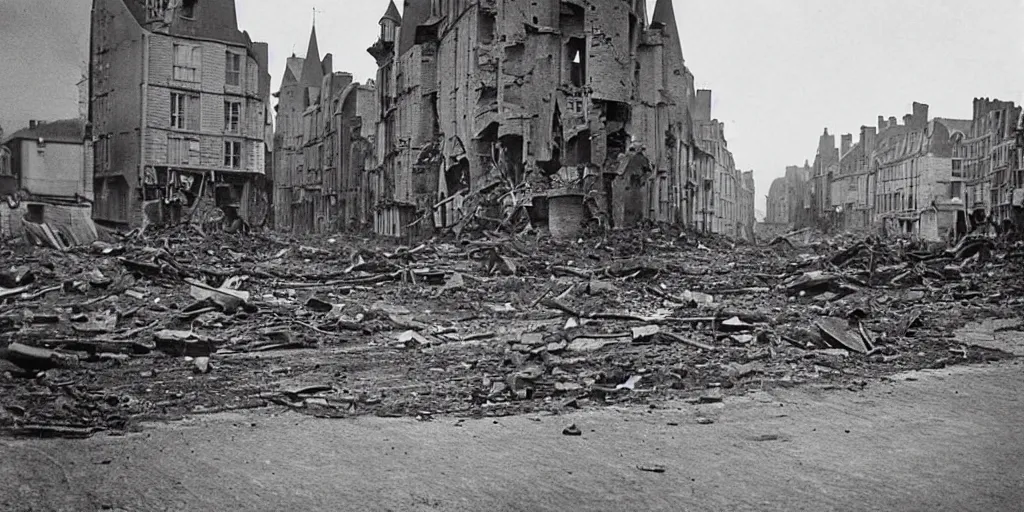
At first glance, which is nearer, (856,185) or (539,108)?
(539,108)

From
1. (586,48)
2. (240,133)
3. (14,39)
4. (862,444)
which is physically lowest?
(862,444)

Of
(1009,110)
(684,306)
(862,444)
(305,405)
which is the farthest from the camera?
(1009,110)

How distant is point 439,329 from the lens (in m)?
15.7

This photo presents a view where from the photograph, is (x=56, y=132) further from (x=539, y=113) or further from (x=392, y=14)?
(x=392, y=14)

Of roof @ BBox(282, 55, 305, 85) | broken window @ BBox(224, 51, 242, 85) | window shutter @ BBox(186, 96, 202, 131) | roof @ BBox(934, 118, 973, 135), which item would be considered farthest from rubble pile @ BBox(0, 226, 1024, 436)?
roof @ BBox(282, 55, 305, 85)

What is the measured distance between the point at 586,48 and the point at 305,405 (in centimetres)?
3935

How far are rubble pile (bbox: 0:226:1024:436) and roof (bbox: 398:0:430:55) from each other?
3259cm

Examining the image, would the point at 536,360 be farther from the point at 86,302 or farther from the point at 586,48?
the point at 586,48

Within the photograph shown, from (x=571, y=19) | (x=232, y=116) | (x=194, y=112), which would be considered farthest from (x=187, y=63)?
(x=571, y=19)

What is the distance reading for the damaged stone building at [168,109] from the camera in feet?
131

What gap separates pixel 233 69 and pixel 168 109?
159 inches

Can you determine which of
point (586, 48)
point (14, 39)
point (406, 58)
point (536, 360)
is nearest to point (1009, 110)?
point (586, 48)

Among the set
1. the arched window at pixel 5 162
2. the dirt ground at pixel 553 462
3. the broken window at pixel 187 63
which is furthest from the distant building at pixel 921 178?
the arched window at pixel 5 162

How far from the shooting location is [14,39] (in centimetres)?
820
